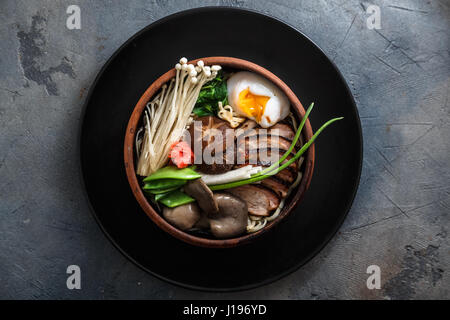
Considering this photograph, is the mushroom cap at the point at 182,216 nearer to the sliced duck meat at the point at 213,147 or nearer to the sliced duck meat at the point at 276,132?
the sliced duck meat at the point at 213,147

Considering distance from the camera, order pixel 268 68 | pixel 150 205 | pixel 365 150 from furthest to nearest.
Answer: pixel 365 150
pixel 268 68
pixel 150 205

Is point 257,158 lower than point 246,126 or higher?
lower

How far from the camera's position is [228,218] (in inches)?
72.7

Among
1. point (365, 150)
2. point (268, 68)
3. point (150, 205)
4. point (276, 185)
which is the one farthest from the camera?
point (365, 150)

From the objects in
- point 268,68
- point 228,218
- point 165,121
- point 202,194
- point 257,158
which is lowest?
point 228,218

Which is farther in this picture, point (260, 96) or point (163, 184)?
point (260, 96)

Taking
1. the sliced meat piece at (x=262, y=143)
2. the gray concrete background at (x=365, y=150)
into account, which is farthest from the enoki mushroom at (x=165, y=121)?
the gray concrete background at (x=365, y=150)

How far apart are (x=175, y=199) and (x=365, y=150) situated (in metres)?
1.19

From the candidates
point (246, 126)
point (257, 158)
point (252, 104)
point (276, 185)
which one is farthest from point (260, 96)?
point (276, 185)

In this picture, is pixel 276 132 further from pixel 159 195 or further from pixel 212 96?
pixel 159 195

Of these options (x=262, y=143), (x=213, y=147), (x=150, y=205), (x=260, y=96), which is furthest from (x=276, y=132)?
(x=150, y=205)
